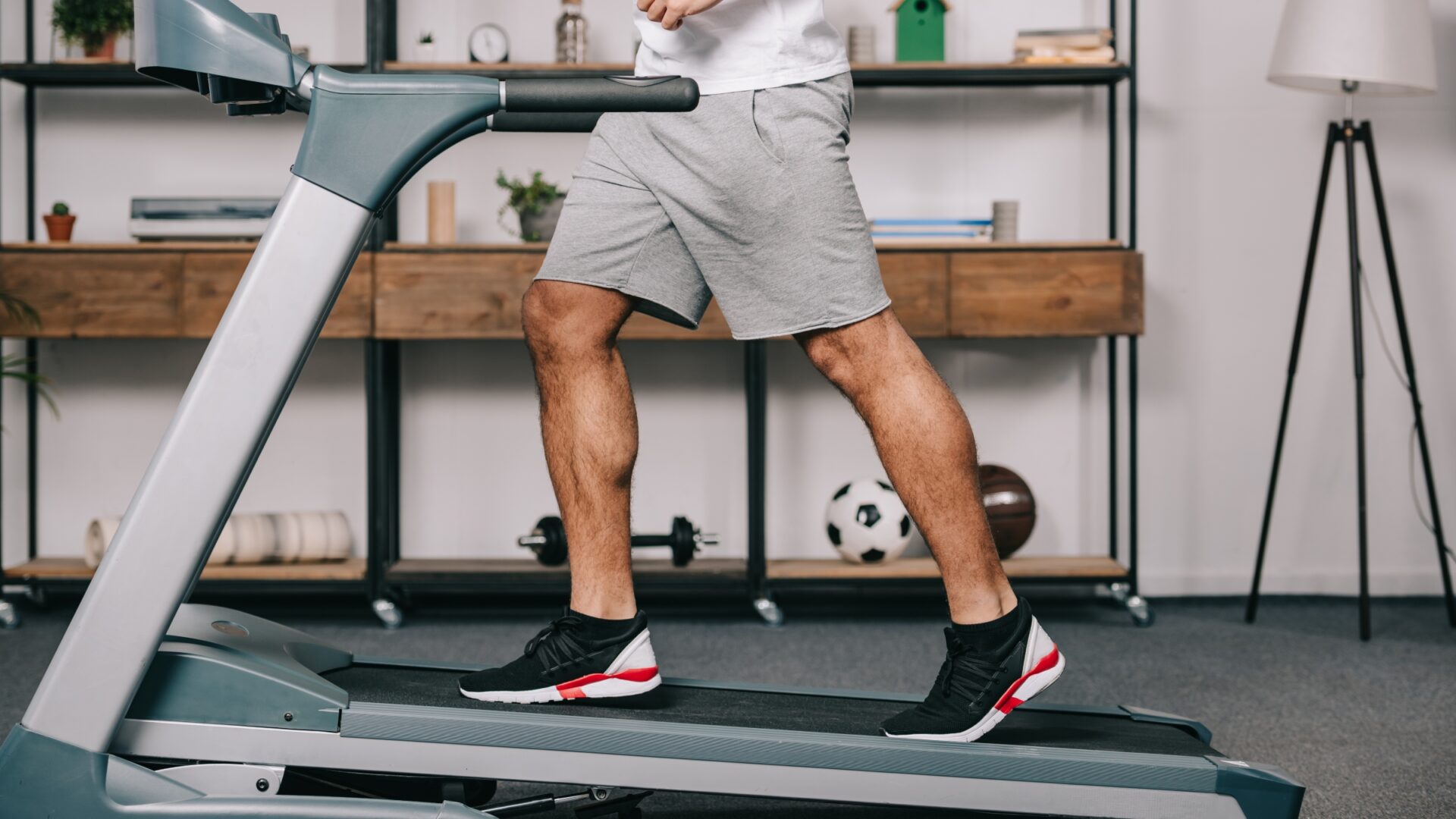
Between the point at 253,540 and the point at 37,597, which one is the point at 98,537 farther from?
the point at 253,540

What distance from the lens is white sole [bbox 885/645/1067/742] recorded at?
1252mm

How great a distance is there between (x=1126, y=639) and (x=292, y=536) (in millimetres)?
1842

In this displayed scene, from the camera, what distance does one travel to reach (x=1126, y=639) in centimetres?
250

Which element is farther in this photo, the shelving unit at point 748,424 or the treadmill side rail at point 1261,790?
the shelving unit at point 748,424

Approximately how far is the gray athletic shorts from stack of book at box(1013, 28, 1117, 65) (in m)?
1.49

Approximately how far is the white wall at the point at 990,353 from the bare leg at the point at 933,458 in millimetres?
1663

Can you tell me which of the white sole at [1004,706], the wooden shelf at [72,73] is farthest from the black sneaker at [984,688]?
the wooden shelf at [72,73]

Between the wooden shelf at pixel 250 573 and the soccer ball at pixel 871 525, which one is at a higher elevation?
the soccer ball at pixel 871 525

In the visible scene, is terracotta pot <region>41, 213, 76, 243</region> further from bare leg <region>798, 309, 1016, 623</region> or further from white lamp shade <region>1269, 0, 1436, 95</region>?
white lamp shade <region>1269, 0, 1436, 95</region>

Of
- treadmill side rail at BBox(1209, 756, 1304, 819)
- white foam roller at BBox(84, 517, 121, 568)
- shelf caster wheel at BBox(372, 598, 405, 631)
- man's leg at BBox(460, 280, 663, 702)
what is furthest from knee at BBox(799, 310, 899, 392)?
white foam roller at BBox(84, 517, 121, 568)

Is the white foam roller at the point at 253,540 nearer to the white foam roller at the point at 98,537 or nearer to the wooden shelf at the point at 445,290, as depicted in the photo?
the white foam roller at the point at 98,537

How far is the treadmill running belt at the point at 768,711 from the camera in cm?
129

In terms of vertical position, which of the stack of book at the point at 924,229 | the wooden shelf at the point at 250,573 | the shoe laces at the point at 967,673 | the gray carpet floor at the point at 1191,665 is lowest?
the gray carpet floor at the point at 1191,665

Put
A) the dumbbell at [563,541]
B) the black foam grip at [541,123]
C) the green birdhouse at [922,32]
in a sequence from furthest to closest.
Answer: the green birdhouse at [922,32] → the dumbbell at [563,541] → the black foam grip at [541,123]
